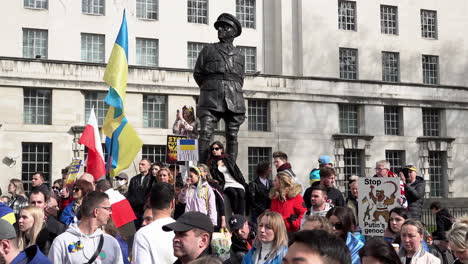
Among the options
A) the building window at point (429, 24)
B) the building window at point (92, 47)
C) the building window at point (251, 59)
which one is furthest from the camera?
the building window at point (429, 24)

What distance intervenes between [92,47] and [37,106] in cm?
501

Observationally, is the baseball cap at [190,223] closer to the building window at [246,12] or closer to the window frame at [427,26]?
the building window at [246,12]

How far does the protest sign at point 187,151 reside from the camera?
37.5 ft

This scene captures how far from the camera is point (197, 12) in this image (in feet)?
132

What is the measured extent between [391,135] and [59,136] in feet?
69.4

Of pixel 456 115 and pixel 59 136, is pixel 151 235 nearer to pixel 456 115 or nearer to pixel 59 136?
pixel 59 136

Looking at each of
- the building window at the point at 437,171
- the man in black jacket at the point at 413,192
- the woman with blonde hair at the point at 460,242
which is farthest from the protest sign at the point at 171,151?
the building window at the point at 437,171

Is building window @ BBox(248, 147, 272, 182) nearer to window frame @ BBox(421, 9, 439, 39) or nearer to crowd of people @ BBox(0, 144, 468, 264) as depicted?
window frame @ BBox(421, 9, 439, 39)

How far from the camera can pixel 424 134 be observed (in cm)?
4397

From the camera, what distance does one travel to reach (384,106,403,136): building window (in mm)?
43000

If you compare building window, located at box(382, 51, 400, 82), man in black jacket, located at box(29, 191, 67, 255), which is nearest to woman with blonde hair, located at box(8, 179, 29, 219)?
man in black jacket, located at box(29, 191, 67, 255)

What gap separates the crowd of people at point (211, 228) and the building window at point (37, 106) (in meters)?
23.0

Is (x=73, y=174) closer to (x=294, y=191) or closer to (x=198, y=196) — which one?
(x=198, y=196)

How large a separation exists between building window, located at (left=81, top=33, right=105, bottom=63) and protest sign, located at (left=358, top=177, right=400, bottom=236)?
29139 millimetres
